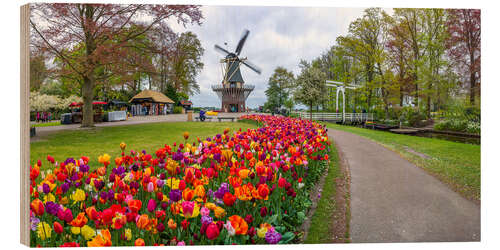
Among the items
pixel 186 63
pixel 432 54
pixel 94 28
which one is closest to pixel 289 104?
pixel 432 54

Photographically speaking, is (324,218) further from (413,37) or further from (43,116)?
(413,37)

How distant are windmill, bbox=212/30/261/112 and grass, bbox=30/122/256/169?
48.3 inches

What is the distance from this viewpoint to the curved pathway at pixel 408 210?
A: 2393 millimetres

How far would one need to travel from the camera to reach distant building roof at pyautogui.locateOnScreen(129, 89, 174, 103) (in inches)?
163

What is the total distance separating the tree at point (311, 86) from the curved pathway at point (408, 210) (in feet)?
6.94

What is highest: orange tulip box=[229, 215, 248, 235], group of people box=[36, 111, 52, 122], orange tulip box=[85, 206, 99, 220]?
group of people box=[36, 111, 52, 122]

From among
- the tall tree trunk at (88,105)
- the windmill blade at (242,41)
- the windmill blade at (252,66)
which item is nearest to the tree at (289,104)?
the windmill blade at (252,66)

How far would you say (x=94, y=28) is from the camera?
3184 mm

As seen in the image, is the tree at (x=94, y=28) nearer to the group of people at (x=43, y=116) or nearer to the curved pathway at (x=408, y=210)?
the group of people at (x=43, y=116)

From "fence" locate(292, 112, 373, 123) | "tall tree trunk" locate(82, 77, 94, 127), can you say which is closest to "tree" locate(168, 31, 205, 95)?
"tall tree trunk" locate(82, 77, 94, 127)

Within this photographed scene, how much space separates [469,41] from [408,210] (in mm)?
2713

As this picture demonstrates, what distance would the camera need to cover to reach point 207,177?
199cm

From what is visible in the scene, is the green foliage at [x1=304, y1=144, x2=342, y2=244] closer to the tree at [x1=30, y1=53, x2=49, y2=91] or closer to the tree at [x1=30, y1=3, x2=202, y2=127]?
the tree at [x1=30, y1=3, x2=202, y2=127]

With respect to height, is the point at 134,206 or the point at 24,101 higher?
the point at 24,101
